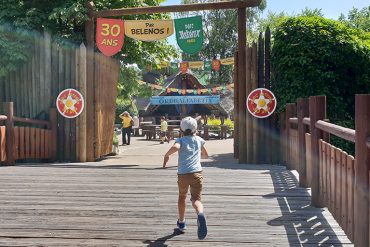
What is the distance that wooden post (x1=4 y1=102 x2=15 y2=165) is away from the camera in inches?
436

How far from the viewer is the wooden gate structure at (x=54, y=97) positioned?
12.2 meters

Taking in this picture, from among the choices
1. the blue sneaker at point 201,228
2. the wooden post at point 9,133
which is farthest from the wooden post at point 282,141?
the blue sneaker at point 201,228

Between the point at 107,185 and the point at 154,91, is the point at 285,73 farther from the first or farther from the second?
the point at 154,91

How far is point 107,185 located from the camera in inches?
318

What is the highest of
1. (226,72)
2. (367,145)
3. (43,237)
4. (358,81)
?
(226,72)

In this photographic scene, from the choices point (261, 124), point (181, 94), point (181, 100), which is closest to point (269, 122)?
point (261, 124)

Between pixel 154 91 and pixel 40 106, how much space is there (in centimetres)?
2648

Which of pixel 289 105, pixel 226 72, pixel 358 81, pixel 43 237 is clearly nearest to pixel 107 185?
pixel 43 237

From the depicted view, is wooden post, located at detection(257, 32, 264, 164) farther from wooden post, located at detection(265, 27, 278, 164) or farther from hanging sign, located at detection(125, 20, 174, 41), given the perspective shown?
hanging sign, located at detection(125, 20, 174, 41)

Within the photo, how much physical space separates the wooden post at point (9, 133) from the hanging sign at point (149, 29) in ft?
11.7

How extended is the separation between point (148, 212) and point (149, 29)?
24.2ft

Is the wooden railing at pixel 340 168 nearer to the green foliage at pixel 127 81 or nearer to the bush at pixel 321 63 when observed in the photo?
the bush at pixel 321 63

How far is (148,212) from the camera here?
5.95 m

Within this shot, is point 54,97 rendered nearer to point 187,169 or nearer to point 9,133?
point 9,133
